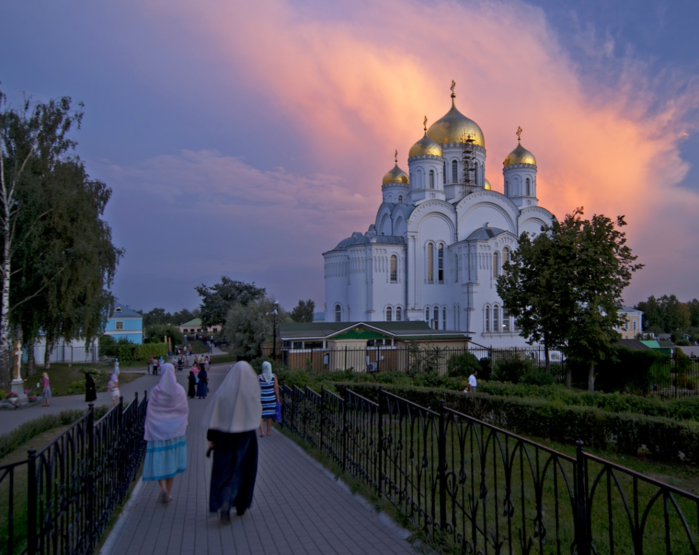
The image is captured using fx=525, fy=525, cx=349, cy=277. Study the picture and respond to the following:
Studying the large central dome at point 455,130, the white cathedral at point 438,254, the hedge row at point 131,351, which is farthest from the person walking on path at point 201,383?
the large central dome at point 455,130

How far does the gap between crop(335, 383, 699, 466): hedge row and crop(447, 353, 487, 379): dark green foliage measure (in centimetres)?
1025

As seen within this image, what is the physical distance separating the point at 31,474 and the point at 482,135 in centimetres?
4770

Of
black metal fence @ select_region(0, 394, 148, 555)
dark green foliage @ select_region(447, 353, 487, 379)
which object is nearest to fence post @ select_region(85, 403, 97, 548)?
black metal fence @ select_region(0, 394, 148, 555)

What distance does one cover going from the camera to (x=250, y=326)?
114 feet

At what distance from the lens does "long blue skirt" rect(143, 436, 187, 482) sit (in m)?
5.77

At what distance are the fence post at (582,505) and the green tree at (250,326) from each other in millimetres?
29902

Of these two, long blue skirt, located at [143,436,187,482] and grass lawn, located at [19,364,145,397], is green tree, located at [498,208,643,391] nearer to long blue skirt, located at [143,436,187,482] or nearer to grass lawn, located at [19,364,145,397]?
long blue skirt, located at [143,436,187,482]

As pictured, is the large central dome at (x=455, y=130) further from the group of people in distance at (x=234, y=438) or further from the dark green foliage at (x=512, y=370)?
the group of people in distance at (x=234, y=438)

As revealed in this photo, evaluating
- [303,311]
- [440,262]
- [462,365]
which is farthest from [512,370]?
[303,311]

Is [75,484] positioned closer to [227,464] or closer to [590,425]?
[227,464]

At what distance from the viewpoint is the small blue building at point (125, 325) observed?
50219 millimetres

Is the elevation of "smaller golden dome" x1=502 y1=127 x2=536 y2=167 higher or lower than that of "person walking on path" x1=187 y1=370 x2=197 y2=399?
higher

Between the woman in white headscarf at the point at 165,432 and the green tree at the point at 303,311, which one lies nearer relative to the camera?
the woman in white headscarf at the point at 165,432

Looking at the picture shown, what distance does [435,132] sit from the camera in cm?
4625
